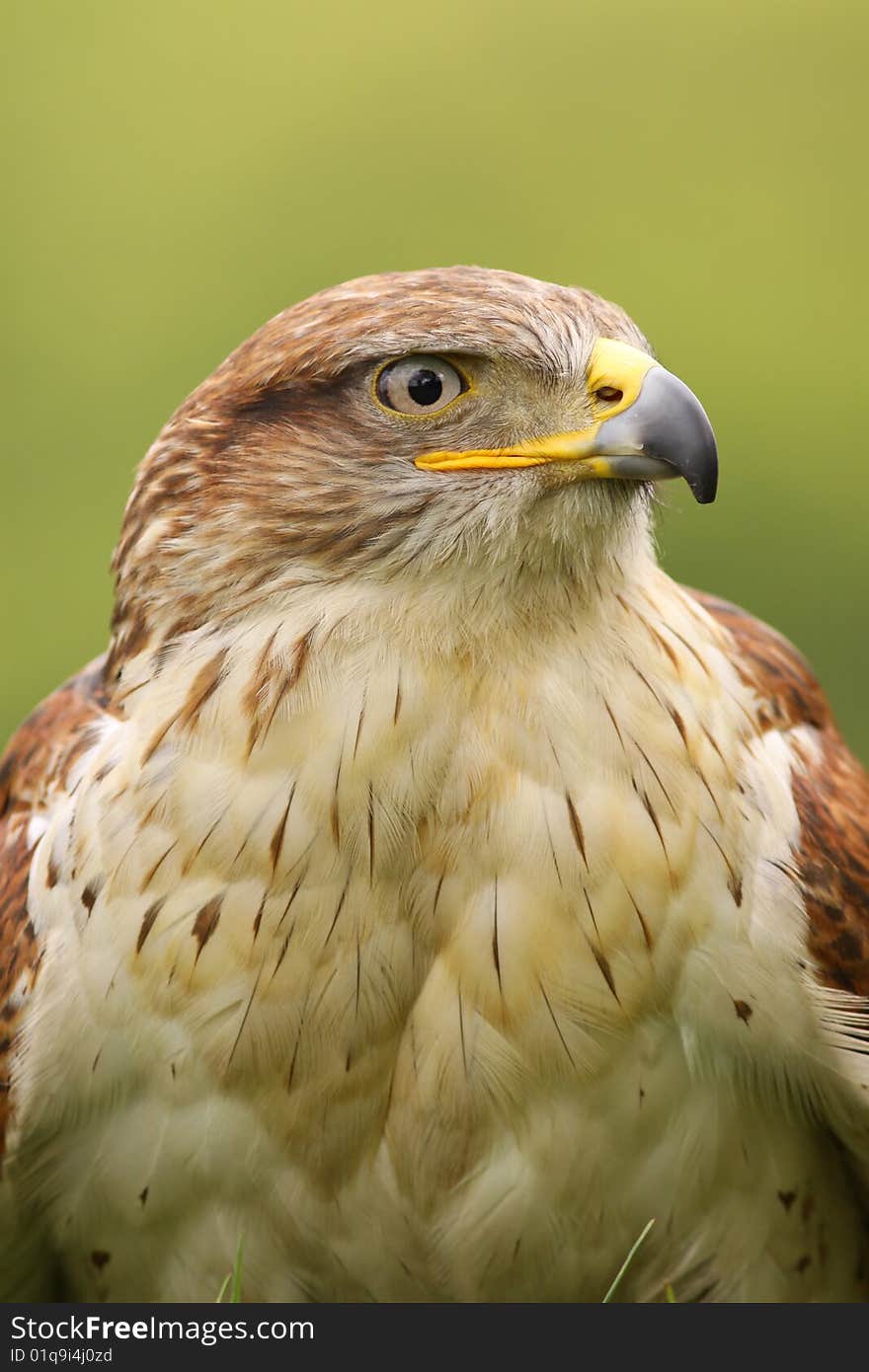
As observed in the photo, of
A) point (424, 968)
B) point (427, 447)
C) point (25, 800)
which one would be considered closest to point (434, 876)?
point (424, 968)

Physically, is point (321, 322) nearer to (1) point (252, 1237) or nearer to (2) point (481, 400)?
(2) point (481, 400)

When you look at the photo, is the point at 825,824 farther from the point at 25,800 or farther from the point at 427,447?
the point at 25,800

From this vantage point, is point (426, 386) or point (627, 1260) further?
point (627, 1260)

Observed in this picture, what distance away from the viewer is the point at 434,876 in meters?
3.13

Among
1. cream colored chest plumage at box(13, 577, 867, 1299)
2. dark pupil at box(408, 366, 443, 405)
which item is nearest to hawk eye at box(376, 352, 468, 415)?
dark pupil at box(408, 366, 443, 405)

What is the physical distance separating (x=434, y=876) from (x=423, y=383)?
0.72 metres

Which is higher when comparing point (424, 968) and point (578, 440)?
point (578, 440)

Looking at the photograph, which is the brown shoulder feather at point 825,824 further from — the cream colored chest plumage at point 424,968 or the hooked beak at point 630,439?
the hooked beak at point 630,439

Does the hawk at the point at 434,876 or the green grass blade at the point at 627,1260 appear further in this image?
the green grass blade at the point at 627,1260

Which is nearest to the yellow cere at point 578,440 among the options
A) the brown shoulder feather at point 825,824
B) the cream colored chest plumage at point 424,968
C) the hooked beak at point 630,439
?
the hooked beak at point 630,439

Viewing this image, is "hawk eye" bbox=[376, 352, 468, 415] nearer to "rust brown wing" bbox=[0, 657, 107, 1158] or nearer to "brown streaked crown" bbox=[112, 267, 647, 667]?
"brown streaked crown" bbox=[112, 267, 647, 667]

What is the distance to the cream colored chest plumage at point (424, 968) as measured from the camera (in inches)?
123

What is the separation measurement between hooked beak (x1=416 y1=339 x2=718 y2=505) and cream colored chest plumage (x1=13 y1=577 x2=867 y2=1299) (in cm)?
26

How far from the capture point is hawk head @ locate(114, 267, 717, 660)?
3092mm
